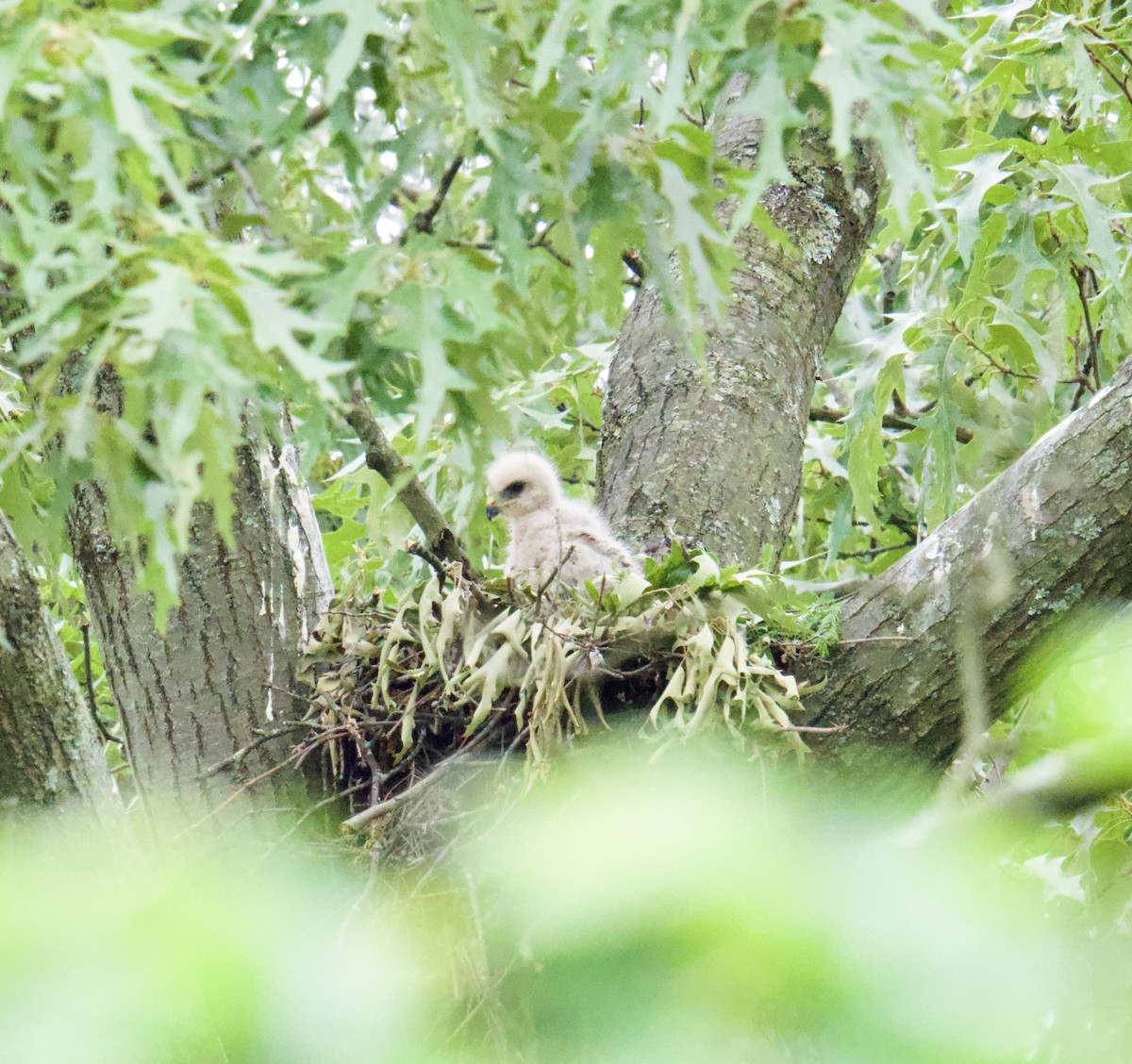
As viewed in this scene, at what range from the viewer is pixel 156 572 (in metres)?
1.72

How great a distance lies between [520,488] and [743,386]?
Result: 104 centimetres

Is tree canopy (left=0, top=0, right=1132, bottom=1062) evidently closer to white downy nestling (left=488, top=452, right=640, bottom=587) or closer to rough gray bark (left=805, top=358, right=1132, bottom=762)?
rough gray bark (left=805, top=358, right=1132, bottom=762)

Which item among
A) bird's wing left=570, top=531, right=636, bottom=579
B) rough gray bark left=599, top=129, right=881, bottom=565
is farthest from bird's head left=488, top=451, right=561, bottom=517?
bird's wing left=570, top=531, right=636, bottom=579

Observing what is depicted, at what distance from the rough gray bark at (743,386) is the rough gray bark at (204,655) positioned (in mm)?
1107

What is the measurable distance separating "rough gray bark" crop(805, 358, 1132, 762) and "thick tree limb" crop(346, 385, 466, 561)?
867mm

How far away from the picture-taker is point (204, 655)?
309 centimetres

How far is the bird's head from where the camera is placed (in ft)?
15.3

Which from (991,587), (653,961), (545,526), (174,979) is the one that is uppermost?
(174,979)

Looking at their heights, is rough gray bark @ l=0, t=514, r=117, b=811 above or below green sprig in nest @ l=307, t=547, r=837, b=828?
above

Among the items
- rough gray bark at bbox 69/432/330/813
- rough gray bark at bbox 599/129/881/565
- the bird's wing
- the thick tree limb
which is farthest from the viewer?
rough gray bark at bbox 599/129/881/565

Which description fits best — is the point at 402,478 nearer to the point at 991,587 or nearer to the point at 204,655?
the point at 204,655

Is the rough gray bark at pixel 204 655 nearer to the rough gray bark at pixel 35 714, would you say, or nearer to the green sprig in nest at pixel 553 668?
the green sprig in nest at pixel 553 668

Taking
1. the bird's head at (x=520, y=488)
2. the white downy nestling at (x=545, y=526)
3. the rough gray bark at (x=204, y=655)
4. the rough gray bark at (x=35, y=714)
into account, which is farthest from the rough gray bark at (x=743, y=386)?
the rough gray bark at (x=35, y=714)

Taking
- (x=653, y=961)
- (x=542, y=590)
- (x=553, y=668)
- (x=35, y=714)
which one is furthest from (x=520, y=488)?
(x=653, y=961)
